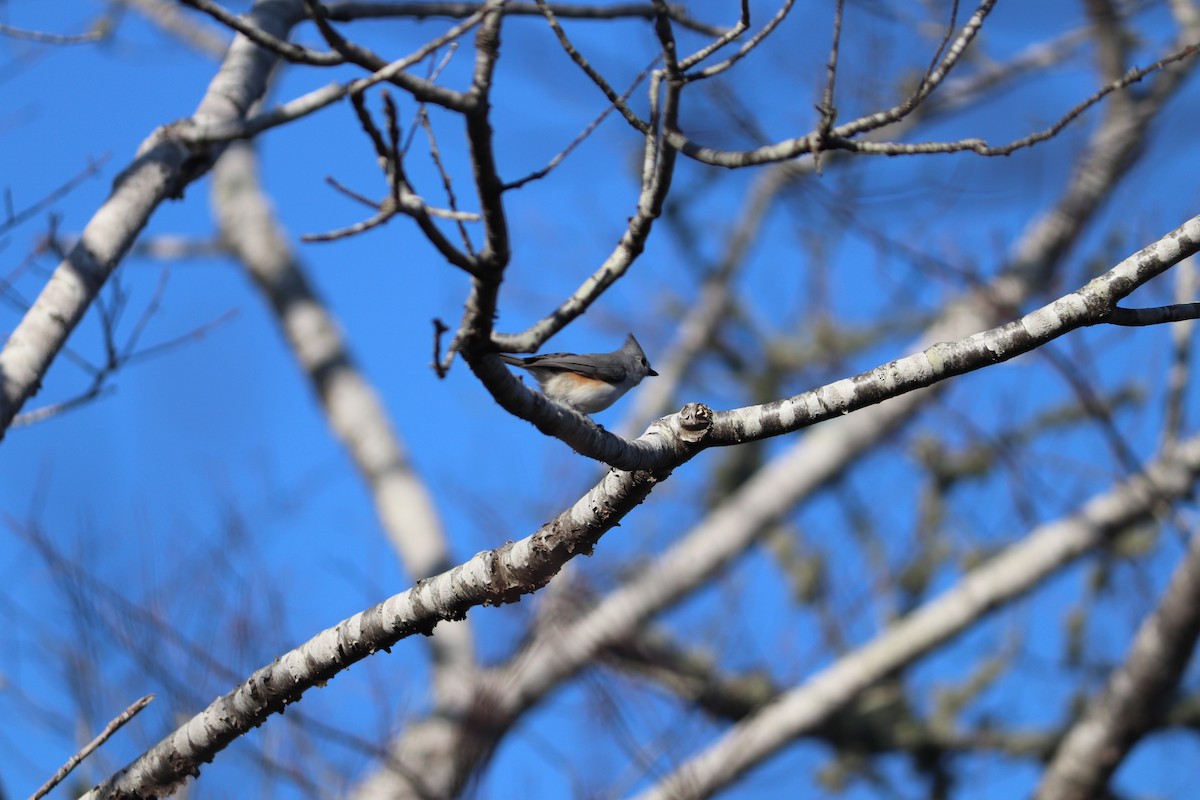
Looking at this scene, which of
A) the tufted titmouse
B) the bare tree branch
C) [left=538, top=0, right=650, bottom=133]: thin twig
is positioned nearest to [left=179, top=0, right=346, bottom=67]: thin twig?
[left=538, top=0, right=650, bottom=133]: thin twig

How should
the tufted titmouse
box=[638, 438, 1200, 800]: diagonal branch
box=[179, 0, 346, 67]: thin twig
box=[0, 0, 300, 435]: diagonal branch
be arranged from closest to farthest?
box=[179, 0, 346, 67]: thin twig, box=[0, 0, 300, 435]: diagonal branch, the tufted titmouse, box=[638, 438, 1200, 800]: diagonal branch

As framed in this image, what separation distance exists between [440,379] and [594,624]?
4.35 m

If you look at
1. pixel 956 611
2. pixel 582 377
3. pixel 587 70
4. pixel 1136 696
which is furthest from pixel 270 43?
pixel 956 611

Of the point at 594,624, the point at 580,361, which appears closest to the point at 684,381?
the point at 594,624

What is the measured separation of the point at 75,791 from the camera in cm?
456

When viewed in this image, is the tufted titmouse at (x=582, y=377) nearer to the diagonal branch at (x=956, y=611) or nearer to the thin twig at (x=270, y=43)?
the thin twig at (x=270, y=43)

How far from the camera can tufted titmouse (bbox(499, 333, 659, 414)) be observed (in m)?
4.12

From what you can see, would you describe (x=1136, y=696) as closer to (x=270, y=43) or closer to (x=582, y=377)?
(x=582, y=377)

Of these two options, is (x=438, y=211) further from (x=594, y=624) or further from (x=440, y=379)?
(x=594, y=624)

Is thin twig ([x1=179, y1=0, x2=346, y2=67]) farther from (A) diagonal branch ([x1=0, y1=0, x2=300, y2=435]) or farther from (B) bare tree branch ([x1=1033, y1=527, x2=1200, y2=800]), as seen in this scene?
(B) bare tree branch ([x1=1033, y1=527, x2=1200, y2=800])

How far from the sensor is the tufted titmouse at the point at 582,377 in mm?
4121

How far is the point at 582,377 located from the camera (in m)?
4.20

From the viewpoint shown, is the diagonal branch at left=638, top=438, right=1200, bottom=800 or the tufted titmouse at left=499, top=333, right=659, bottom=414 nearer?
the tufted titmouse at left=499, top=333, right=659, bottom=414

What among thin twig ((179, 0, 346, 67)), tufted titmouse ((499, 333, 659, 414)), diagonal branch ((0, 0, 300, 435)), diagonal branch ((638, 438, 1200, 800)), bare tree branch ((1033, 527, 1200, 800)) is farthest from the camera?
diagonal branch ((638, 438, 1200, 800))
